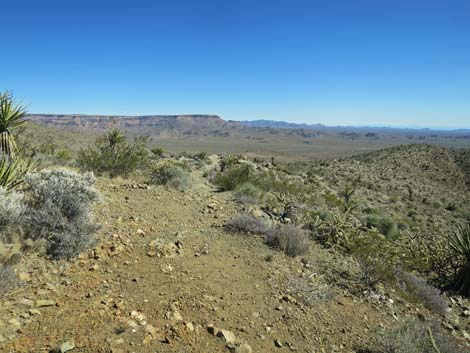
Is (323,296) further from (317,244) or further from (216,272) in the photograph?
(317,244)

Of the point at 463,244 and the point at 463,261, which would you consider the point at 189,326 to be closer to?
the point at 463,261

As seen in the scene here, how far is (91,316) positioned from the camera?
3.76 meters

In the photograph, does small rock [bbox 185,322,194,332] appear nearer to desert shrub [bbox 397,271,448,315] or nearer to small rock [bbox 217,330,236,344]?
small rock [bbox 217,330,236,344]

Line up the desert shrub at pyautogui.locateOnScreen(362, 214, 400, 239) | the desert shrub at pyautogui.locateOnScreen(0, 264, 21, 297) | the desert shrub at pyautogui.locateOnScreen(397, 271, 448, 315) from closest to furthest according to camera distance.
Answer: the desert shrub at pyautogui.locateOnScreen(0, 264, 21, 297), the desert shrub at pyautogui.locateOnScreen(397, 271, 448, 315), the desert shrub at pyautogui.locateOnScreen(362, 214, 400, 239)

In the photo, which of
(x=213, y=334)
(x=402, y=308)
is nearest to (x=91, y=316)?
(x=213, y=334)

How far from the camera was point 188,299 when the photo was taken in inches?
176

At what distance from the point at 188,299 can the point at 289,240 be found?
2906 mm

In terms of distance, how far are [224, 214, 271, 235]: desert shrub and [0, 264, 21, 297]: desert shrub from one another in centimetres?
410

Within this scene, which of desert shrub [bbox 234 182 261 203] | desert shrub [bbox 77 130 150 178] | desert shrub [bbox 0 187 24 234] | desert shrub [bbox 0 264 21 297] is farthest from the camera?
desert shrub [bbox 77 130 150 178]

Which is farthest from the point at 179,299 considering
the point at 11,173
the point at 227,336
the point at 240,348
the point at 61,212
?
the point at 11,173

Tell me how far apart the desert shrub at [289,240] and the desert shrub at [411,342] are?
92.0 inches

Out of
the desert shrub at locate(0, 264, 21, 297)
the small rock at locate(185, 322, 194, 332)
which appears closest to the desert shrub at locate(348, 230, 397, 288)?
the small rock at locate(185, 322, 194, 332)

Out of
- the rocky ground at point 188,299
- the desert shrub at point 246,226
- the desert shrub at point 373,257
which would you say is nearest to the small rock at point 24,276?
the rocky ground at point 188,299

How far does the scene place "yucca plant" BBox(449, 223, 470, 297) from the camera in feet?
23.8
